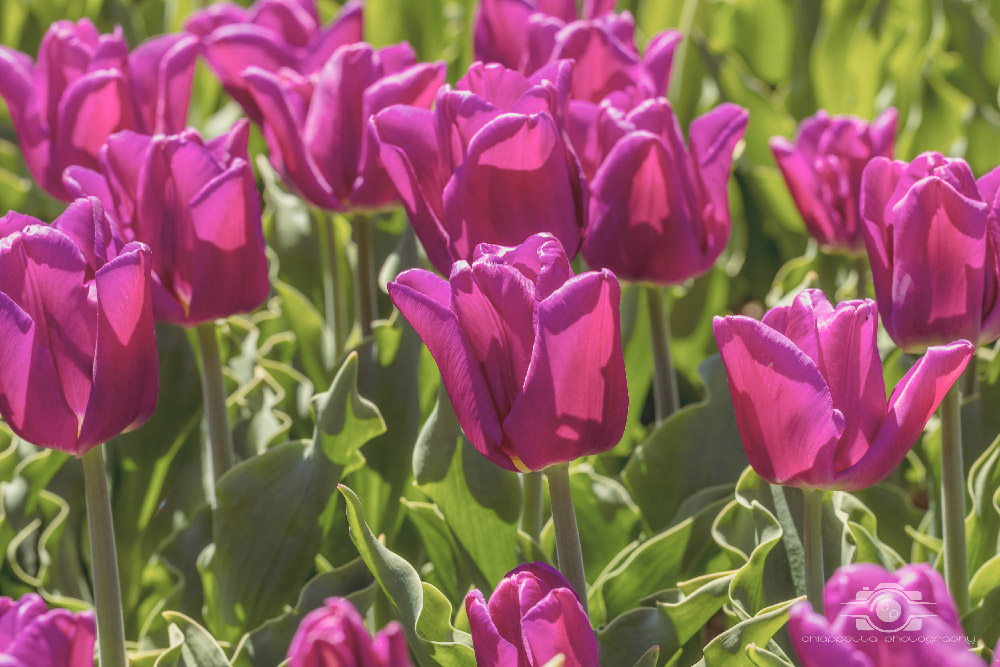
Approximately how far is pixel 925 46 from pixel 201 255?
1.53 meters

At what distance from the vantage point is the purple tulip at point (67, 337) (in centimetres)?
84

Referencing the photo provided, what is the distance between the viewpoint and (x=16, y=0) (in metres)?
2.43

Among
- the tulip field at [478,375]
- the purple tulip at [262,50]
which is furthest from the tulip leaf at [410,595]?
the purple tulip at [262,50]

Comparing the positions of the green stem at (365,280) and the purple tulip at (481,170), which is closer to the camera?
the purple tulip at (481,170)

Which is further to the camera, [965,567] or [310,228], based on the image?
[310,228]

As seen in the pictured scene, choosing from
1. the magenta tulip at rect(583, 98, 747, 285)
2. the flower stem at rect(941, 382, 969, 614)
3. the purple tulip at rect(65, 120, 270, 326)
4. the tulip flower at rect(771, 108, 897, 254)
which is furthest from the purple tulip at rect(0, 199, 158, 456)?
the tulip flower at rect(771, 108, 897, 254)

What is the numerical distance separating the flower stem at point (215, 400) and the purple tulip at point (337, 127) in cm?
21

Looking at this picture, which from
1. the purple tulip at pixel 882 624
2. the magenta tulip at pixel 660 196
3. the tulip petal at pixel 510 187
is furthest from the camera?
the magenta tulip at pixel 660 196

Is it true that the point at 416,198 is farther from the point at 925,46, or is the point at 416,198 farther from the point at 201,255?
the point at 925,46

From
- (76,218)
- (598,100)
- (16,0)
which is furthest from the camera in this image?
(16,0)

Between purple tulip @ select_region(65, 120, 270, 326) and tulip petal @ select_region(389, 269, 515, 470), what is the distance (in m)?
0.28

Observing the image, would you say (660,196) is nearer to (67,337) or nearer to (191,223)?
(191,223)

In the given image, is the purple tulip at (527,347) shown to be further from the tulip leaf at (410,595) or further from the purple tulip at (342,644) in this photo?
the purple tulip at (342,644)

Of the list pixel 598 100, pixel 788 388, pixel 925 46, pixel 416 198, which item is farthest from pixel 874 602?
pixel 925 46
